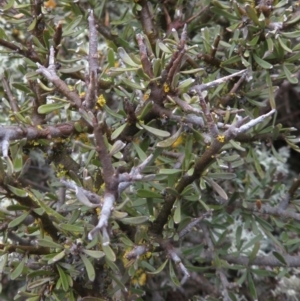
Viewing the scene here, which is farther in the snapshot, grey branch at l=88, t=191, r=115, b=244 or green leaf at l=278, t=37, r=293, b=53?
green leaf at l=278, t=37, r=293, b=53

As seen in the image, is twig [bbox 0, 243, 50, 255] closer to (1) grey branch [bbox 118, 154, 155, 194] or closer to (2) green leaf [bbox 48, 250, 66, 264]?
(2) green leaf [bbox 48, 250, 66, 264]

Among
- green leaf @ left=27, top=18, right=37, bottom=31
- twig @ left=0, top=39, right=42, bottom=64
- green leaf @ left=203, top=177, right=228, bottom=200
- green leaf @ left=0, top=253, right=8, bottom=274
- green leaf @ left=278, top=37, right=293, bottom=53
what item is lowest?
green leaf @ left=0, top=253, right=8, bottom=274

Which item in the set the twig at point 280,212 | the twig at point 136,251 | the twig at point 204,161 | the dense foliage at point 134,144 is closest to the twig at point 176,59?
the dense foliage at point 134,144

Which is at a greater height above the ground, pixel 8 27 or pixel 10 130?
pixel 10 130

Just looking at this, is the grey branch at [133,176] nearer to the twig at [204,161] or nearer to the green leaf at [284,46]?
the twig at [204,161]

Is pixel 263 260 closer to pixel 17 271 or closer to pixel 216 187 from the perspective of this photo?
pixel 216 187

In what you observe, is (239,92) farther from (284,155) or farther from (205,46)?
(284,155)

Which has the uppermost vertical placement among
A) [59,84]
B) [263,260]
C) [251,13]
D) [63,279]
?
[251,13]

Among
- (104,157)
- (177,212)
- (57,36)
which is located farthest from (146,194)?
(57,36)

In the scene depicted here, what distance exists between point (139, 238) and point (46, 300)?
17 cm

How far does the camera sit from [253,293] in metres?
0.87

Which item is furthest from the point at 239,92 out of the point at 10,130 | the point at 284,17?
the point at 10,130

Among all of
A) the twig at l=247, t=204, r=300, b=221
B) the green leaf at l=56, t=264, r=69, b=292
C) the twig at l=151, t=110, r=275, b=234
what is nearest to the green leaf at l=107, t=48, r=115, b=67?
the twig at l=151, t=110, r=275, b=234

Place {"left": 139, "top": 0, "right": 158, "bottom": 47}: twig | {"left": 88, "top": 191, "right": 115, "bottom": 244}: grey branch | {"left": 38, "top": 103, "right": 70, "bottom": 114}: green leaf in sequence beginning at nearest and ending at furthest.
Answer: {"left": 88, "top": 191, "right": 115, "bottom": 244}: grey branch, {"left": 38, "top": 103, "right": 70, "bottom": 114}: green leaf, {"left": 139, "top": 0, "right": 158, "bottom": 47}: twig
